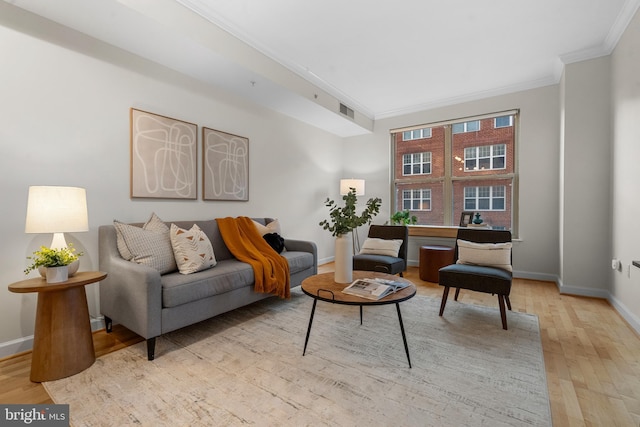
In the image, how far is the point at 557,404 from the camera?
5.05ft

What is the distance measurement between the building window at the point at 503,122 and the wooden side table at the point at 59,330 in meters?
5.27

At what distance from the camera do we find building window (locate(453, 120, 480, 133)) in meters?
4.68

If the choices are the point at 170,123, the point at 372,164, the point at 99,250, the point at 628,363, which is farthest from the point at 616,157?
the point at 99,250

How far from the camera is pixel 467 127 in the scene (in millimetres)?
4766

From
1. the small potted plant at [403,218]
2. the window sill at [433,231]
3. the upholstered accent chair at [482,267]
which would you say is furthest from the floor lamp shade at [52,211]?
the window sill at [433,231]

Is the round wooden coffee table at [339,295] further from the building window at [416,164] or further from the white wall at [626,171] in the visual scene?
the building window at [416,164]

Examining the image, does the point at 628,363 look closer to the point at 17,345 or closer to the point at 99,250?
the point at 99,250

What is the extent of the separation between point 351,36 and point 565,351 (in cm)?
327

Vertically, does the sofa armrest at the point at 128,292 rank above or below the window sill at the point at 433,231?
below

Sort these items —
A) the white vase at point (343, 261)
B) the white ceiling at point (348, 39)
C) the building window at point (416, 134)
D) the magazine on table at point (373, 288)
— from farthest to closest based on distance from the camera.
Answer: the building window at point (416, 134) < the white ceiling at point (348, 39) < the white vase at point (343, 261) < the magazine on table at point (373, 288)

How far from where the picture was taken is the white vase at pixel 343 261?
7.52 ft

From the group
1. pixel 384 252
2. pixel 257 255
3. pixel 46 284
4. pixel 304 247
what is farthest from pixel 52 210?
pixel 384 252

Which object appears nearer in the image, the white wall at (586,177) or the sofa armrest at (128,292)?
the sofa armrest at (128,292)

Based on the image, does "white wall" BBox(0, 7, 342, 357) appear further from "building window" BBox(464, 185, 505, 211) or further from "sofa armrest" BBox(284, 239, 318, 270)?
"building window" BBox(464, 185, 505, 211)
